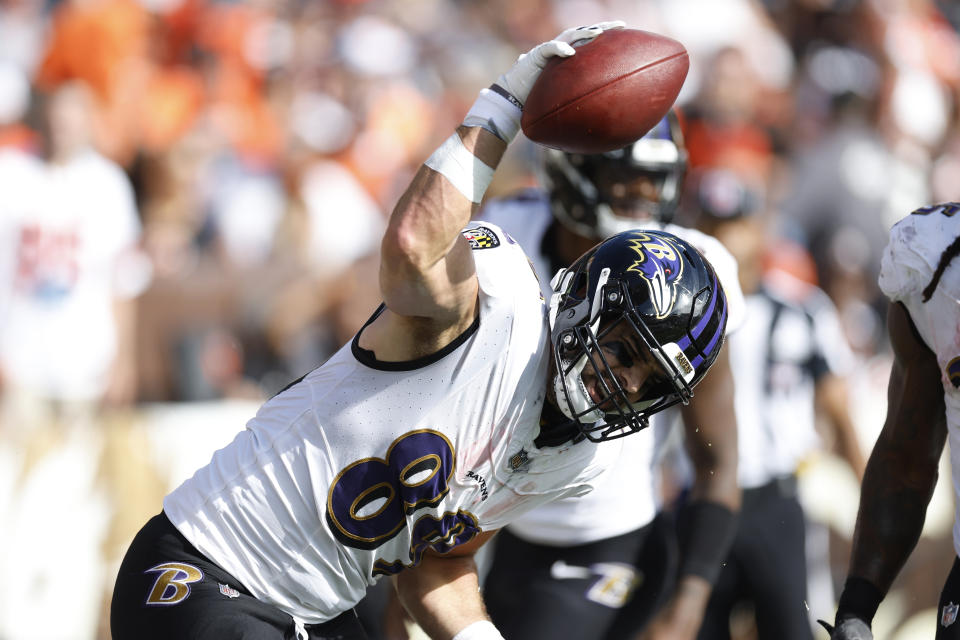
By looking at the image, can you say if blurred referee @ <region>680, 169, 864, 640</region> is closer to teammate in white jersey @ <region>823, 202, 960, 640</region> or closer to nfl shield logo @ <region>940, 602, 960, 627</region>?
teammate in white jersey @ <region>823, 202, 960, 640</region>

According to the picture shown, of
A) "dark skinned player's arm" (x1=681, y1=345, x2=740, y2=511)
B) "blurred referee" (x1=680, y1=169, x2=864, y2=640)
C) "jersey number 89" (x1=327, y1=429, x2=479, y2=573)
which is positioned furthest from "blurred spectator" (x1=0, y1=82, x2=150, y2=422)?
"jersey number 89" (x1=327, y1=429, x2=479, y2=573)

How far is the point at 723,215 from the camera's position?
218 inches

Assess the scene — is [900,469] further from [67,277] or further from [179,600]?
[67,277]

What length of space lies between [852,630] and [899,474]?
1.37ft

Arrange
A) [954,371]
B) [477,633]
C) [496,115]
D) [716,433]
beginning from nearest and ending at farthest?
[496,115] → [954,371] → [477,633] → [716,433]

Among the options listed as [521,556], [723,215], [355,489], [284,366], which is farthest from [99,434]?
[355,489]

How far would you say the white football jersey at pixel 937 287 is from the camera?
2.77 meters

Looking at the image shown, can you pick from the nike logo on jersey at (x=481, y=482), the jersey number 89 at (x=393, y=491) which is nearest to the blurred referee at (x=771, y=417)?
the nike logo on jersey at (x=481, y=482)

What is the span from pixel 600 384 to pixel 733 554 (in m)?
2.50

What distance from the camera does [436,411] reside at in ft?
8.68

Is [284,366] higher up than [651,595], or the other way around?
[651,595]

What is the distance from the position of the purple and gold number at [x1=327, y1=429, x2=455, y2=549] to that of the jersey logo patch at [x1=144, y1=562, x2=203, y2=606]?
12.4 inches

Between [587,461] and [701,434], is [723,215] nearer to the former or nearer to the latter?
[701,434]

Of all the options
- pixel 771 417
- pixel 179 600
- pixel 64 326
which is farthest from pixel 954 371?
pixel 64 326
